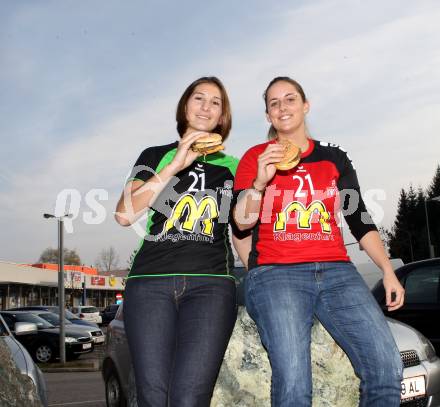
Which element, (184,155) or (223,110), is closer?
(184,155)

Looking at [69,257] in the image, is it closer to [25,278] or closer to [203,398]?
[25,278]

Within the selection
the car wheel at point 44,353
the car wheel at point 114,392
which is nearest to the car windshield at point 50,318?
the car wheel at point 44,353

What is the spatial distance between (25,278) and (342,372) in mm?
55175

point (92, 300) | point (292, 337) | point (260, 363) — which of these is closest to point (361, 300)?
point (292, 337)

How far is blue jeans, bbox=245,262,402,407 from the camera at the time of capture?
8.74ft

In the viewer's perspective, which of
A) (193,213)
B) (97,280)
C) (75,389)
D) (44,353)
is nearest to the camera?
(193,213)

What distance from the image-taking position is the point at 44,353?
1786 centimetres

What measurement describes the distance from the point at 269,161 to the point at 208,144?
1.16ft

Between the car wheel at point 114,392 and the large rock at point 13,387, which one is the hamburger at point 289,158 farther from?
the car wheel at point 114,392

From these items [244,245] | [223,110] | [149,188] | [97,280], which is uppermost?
[223,110]

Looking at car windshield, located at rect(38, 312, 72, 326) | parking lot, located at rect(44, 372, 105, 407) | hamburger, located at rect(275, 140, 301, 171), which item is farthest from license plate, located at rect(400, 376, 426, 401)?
car windshield, located at rect(38, 312, 72, 326)

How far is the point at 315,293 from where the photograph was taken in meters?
2.90

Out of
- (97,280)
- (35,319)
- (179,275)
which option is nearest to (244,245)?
(179,275)

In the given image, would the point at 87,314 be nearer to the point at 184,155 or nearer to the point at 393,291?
the point at 393,291
